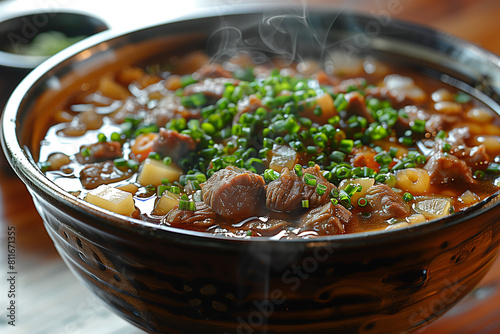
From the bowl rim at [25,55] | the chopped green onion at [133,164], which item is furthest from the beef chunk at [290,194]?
the bowl rim at [25,55]

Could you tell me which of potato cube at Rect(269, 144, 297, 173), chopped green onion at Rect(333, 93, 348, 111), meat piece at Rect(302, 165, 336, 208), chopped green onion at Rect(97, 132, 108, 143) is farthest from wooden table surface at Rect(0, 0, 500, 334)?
chopped green onion at Rect(333, 93, 348, 111)

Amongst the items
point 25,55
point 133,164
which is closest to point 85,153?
point 133,164

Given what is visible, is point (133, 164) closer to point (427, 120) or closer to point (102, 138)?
point (102, 138)

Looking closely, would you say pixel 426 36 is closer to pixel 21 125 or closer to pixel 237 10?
pixel 237 10

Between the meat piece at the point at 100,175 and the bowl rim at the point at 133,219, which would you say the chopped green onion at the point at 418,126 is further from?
the meat piece at the point at 100,175

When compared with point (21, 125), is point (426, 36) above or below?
above

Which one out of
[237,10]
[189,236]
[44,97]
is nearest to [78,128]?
[44,97]
